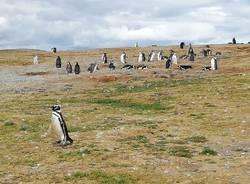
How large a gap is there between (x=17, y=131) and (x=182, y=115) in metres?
9.04

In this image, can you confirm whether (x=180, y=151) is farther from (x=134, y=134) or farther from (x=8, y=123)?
(x=8, y=123)

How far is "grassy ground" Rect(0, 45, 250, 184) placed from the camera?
57.7 feet

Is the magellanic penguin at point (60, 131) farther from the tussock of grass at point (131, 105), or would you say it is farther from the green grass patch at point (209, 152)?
the tussock of grass at point (131, 105)

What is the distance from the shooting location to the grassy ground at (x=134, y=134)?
1759 centimetres

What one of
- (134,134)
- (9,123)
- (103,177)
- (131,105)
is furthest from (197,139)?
(131,105)

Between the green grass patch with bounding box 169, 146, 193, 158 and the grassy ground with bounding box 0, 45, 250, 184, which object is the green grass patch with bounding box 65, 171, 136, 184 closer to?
the grassy ground with bounding box 0, 45, 250, 184

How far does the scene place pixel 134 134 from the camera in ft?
79.4

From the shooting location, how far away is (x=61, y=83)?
51.6 meters

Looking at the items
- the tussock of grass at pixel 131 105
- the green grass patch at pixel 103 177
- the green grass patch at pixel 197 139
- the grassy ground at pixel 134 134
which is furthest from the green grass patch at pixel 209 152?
the tussock of grass at pixel 131 105

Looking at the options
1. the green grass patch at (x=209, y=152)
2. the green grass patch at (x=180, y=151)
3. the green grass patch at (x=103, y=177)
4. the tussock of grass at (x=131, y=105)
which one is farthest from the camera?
the tussock of grass at (x=131, y=105)

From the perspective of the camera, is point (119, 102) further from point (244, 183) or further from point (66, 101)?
point (244, 183)

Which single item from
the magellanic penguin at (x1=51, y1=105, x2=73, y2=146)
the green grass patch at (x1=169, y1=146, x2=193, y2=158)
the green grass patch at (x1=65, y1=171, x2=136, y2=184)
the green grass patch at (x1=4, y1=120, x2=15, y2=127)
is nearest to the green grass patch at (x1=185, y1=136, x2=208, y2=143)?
the green grass patch at (x1=169, y1=146, x2=193, y2=158)

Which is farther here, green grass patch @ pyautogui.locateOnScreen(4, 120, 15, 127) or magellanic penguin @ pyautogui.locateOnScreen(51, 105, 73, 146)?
green grass patch @ pyautogui.locateOnScreen(4, 120, 15, 127)

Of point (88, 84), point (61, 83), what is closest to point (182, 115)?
point (88, 84)
